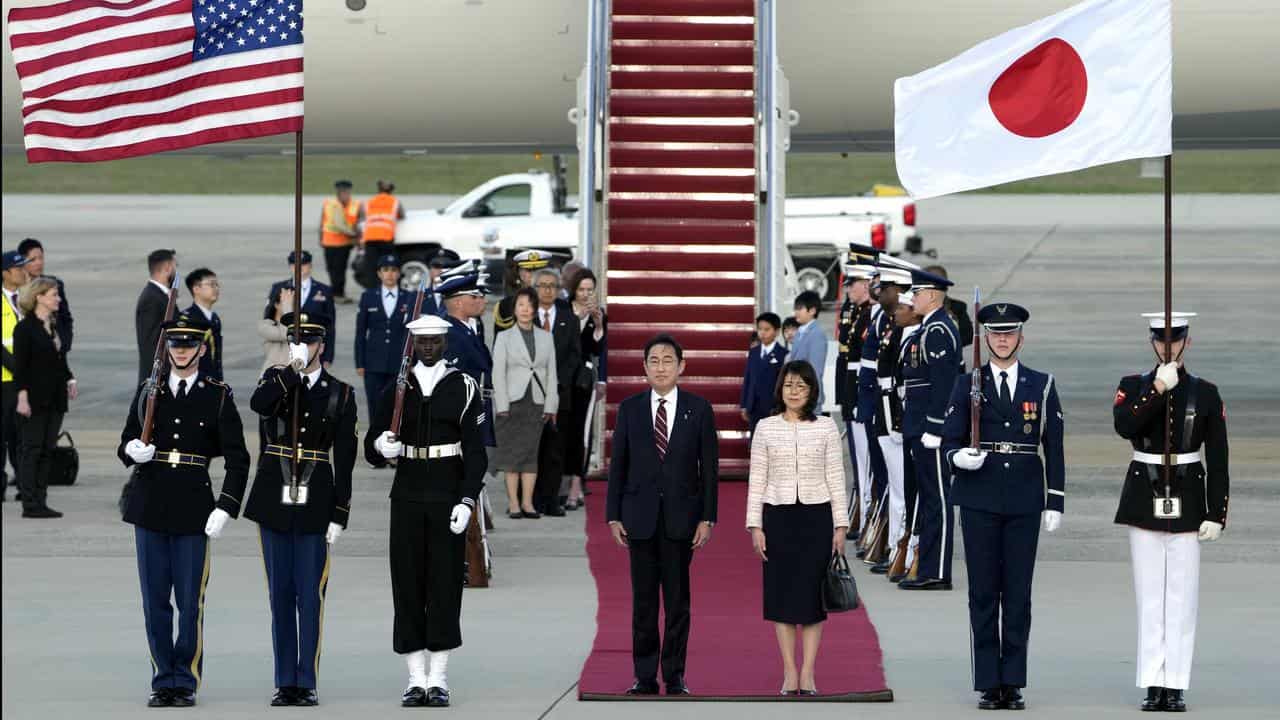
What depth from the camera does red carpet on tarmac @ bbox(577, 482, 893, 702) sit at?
9141 millimetres

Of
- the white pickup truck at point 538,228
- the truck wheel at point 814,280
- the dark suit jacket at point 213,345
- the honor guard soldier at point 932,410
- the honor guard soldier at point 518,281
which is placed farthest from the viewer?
the white pickup truck at point 538,228

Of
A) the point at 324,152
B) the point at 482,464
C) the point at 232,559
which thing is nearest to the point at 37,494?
the point at 232,559

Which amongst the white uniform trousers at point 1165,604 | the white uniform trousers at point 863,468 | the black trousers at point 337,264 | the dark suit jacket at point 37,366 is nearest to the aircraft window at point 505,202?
the black trousers at point 337,264

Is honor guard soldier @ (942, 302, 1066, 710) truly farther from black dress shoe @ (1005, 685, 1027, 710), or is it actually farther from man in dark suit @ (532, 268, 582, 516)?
man in dark suit @ (532, 268, 582, 516)

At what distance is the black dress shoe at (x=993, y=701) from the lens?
28.9ft

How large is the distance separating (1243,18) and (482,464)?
12090 millimetres

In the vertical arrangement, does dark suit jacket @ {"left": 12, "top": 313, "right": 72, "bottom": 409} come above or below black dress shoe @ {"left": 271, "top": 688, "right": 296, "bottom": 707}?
above

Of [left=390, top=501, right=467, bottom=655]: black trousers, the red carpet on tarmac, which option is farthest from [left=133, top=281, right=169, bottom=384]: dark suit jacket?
[left=390, top=501, right=467, bottom=655]: black trousers

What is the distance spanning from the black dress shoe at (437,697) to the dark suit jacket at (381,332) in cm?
814

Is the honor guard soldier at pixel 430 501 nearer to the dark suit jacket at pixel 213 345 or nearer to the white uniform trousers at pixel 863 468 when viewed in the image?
the dark suit jacket at pixel 213 345

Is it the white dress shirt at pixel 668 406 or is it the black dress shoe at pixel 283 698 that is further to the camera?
the white dress shirt at pixel 668 406

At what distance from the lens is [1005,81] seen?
9.12 metres

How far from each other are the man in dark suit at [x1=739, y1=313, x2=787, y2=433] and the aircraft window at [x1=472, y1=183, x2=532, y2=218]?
19.4 metres

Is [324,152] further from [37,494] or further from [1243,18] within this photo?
[1243,18]
